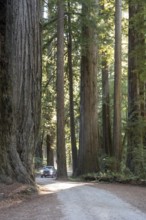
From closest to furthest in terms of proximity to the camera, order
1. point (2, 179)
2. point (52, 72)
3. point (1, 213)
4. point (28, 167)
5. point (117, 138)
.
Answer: point (1, 213) < point (2, 179) < point (28, 167) < point (117, 138) < point (52, 72)

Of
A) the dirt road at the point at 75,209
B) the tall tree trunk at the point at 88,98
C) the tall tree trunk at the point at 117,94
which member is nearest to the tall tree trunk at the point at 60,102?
the tall tree trunk at the point at 88,98

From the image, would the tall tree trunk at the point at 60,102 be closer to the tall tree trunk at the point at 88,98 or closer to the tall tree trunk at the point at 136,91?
the tall tree trunk at the point at 88,98

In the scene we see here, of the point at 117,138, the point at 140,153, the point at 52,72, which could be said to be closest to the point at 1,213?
the point at 140,153

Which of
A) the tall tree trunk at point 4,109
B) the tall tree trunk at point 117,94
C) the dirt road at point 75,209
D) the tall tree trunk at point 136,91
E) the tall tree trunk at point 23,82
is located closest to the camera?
the dirt road at point 75,209

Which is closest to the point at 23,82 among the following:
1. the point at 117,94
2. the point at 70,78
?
the point at 117,94

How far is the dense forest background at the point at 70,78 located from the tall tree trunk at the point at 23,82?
27mm

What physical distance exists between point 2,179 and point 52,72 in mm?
15568

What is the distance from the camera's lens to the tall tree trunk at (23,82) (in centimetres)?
1134

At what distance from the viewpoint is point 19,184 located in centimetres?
1086

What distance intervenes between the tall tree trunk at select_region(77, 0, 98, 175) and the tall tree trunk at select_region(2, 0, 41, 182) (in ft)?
28.0

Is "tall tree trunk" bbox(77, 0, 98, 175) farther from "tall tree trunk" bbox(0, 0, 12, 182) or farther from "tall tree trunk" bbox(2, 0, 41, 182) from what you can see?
"tall tree trunk" bbox(0, 0, 12, 182)

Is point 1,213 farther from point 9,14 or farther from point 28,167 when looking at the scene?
point 9,14

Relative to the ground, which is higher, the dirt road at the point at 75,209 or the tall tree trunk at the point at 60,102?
the tall tree trunk at the point at 60,102

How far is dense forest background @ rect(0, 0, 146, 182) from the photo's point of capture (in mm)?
11516
